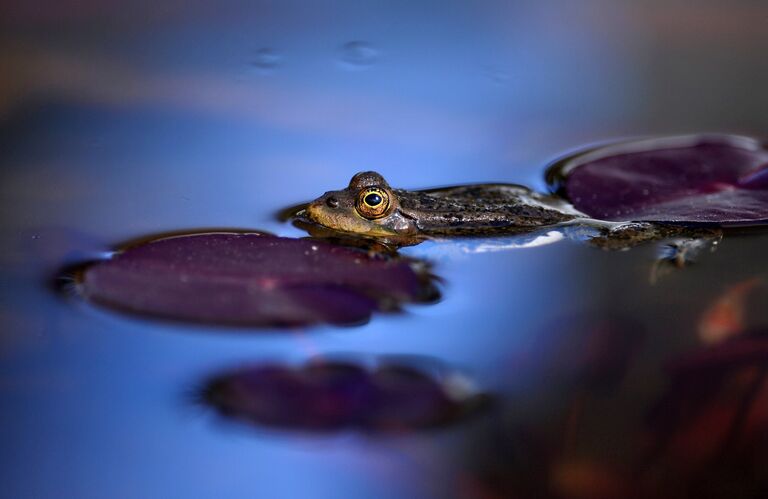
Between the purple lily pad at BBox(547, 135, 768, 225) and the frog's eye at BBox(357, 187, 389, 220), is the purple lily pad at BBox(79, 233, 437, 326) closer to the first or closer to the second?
the frog's eye at BBox(357, 187, 389, 220)

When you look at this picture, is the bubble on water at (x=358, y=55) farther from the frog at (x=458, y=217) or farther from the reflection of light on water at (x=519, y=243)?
the reflection of light on water at (x=519, y=243)

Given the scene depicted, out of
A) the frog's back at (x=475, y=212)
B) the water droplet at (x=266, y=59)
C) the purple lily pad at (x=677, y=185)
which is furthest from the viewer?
the water droplet at (x=266, y=59)

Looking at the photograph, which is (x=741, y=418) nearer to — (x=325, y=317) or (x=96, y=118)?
(x=325, y=317)

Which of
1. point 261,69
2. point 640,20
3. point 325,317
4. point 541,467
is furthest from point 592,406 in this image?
point 640,20

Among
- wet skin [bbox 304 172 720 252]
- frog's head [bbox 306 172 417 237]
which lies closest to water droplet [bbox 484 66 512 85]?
wet skin [bbox 304 172 720 252]

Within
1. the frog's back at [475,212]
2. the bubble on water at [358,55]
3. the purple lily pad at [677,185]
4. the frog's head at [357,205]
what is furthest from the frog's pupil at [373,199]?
the bubble on water at [358,55]

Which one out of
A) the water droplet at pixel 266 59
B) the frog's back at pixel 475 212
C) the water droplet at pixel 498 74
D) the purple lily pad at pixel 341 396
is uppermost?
the water droplet at pixel 266 59
